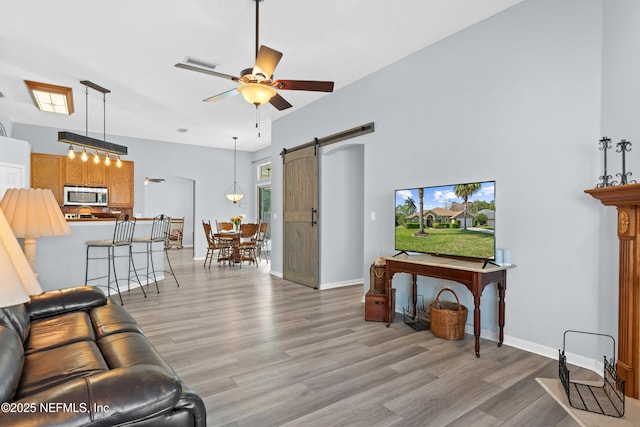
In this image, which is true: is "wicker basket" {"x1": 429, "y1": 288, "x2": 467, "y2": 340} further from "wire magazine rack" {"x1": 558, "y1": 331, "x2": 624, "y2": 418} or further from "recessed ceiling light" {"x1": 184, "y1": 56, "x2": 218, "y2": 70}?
"recessed ceiling light" {"x1": 184, "y1": 56, "x2": 218, "y2": 70}

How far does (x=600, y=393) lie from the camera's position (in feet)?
7.39

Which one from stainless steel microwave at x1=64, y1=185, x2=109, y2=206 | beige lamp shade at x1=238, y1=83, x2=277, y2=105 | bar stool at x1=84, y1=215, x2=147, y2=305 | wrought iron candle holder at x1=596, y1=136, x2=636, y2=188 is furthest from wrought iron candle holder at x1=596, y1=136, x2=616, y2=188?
stainless steel microwave at x1=64, y1=185, x2=109, y2=206

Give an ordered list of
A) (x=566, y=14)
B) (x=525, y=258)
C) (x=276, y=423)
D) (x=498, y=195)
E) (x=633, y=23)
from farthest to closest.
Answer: (x=498, y=195) < (x=525, y=258) < (x=566, y=14) < (x=633, y=23) < (x=276, y=423)

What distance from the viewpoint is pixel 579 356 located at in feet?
8.91

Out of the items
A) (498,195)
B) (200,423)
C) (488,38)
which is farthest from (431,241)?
(200,423)

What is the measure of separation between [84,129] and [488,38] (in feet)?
26.2

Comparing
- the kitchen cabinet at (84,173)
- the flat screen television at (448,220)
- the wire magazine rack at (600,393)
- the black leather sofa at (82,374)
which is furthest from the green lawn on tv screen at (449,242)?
the kitchen cabinet at (84,173)

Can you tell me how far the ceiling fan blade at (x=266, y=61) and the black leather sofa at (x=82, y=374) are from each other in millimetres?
2100

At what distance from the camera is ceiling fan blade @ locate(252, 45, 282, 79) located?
2.66m

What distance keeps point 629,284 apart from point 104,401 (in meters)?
2.85

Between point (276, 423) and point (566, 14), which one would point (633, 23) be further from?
point (276, 423)

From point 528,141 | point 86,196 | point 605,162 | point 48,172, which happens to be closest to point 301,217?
point 528,141

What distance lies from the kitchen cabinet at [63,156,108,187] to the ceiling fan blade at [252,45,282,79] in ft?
21.2

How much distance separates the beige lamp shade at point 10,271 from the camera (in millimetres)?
697
